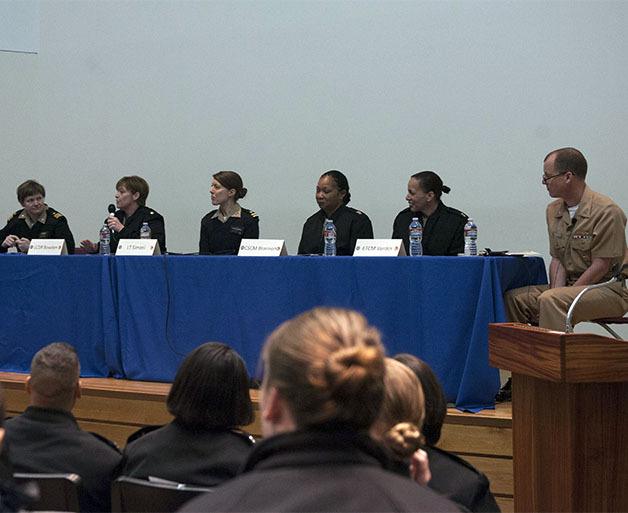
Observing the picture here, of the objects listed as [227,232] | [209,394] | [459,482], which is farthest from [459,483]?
[227,232]

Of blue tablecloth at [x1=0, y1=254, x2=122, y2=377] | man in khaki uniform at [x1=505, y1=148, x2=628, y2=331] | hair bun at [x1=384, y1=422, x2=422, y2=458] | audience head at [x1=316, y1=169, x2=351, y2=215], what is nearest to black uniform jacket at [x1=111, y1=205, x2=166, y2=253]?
blue tablecloth at [x1=0, y1=254, x2=122, y2=377]

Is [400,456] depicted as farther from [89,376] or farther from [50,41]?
[50,41]

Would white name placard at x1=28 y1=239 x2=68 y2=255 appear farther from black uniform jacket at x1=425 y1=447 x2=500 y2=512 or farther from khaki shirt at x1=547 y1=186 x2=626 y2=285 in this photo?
black uniform jacket at x1=425 y1=447 x2=500 y2=512

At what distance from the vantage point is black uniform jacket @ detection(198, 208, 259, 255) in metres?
5.30

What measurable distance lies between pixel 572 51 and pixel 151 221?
2.73m

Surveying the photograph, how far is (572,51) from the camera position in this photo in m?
5.60

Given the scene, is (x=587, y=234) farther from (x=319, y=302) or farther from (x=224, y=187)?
(x=224, y=187)

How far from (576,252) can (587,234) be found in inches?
4.3

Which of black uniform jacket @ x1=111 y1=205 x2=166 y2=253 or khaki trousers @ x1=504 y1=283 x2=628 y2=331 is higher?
black uniform jacket @ x1=111 y1=205 x2=166 y2=253

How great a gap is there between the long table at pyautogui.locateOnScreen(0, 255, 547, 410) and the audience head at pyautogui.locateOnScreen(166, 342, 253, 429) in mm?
1908

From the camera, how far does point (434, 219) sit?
16.0ft

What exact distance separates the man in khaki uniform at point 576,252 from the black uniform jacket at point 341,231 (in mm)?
1163

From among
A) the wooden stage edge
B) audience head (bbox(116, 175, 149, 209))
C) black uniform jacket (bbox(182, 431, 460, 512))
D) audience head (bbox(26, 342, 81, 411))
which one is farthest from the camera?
audience head (bbox(116, 175, 149, 209))

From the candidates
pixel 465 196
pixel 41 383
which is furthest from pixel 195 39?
pixel 41 383
